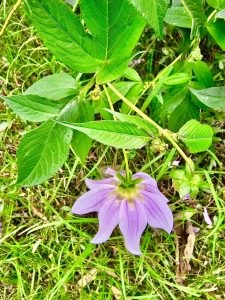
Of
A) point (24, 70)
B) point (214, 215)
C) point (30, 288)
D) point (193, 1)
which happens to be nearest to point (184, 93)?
point (193, 1)

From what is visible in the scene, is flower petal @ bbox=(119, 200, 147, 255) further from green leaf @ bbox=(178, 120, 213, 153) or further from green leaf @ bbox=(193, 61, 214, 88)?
green leaf @ bbox=(193, 61, 214, 88)

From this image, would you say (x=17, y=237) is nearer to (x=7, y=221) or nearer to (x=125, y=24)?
(x=7, y=221)

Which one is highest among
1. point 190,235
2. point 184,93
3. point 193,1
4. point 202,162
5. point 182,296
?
point 193,1

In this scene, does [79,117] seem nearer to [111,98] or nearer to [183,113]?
[111,98]

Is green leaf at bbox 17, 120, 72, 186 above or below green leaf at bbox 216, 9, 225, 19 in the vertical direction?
below

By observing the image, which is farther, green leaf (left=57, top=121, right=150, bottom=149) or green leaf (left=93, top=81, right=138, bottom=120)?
green leaf (left=93, top=81, right=138, bottom=120)

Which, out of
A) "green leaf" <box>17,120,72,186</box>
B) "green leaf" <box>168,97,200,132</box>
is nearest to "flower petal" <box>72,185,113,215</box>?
"green leaf" <box>17,120,72,186</box>
